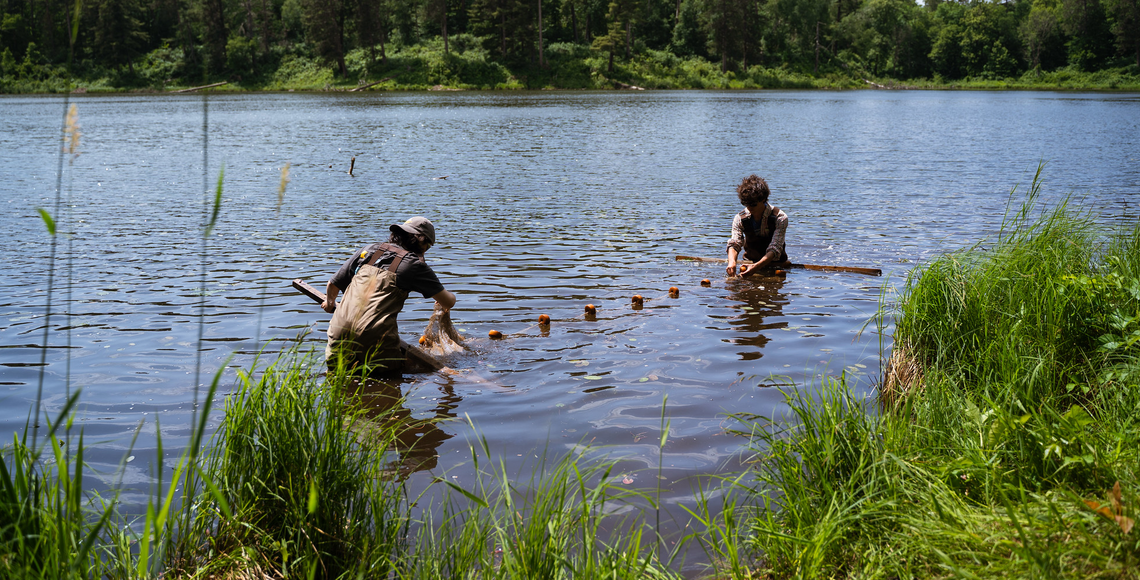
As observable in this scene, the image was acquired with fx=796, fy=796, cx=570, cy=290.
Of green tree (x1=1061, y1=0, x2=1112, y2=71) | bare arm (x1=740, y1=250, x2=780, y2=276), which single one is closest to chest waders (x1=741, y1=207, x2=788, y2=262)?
bare arm (x1=740, y1=250, x2=780, y2=276)

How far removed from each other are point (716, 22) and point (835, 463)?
97.7 meters

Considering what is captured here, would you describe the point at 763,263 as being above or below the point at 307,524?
above

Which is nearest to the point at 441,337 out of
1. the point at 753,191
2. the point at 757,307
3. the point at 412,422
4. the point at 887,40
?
the point at 412,422

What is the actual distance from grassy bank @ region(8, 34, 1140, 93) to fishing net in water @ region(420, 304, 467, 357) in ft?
245

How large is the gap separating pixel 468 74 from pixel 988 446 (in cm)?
8308

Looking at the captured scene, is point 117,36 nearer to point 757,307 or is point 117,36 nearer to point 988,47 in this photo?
point 757,307

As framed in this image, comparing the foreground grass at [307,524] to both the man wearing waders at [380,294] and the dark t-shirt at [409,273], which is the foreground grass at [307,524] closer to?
the man wearing waders at [380,294]

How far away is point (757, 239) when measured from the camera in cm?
1086

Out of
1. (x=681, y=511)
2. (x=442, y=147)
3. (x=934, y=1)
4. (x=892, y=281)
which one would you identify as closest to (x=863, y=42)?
(x=934, y=1)

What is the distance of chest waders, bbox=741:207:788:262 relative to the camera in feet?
35.2

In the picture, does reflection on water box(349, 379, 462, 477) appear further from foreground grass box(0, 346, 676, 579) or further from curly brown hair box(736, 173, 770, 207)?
curly brown hair box(736, 173, 770, 207)

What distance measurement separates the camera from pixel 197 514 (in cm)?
363

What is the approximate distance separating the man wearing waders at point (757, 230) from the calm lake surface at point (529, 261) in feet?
1.10

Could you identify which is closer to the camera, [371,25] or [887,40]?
[371,25]
